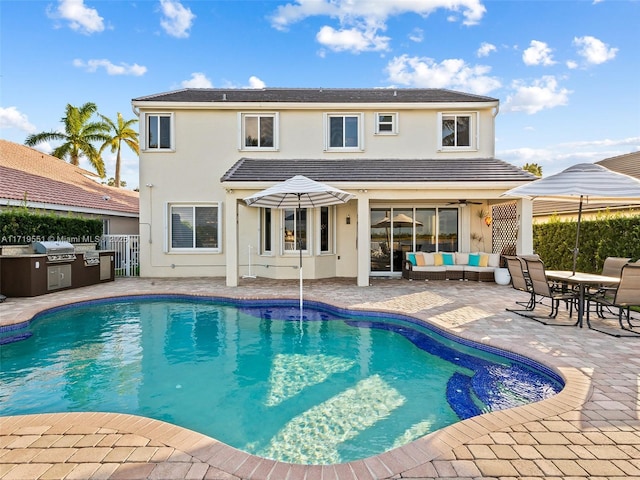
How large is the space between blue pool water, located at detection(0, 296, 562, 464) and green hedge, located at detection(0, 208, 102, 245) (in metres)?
5.21

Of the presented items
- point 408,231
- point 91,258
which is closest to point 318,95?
point 408,231

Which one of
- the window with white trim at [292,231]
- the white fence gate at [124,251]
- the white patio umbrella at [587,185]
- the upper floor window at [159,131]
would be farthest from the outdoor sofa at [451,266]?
the white fence gate at [124,251]

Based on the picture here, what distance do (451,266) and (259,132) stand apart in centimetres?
1055

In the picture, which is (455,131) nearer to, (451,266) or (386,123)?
(386,123)

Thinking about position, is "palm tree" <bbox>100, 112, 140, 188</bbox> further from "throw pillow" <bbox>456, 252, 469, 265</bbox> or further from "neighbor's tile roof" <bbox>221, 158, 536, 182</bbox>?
"throw pillow" <bbox>456, 252, 469, 265</bbox>

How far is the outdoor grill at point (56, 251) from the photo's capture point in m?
12.0

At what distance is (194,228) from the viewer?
51.9 feet

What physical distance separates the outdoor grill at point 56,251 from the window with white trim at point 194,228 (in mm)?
3799

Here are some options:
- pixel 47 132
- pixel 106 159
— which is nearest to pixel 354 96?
pixel 47 132

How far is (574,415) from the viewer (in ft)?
12.9

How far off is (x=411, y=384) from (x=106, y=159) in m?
43.0

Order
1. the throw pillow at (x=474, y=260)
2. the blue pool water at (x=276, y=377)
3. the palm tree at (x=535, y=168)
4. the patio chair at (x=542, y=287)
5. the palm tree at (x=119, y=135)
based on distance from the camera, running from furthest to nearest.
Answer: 1. the palm tree at (x=535, y=168)
2. the palm tree at (x=119, y=135)
3. the throw pillow at (x=474, y=260)
4. the patio chair at (x=542, y=287)
5. the blue pool water at (x=276, y=377)

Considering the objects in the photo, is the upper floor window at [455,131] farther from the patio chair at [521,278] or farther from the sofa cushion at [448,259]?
the patio chair at [521,278]

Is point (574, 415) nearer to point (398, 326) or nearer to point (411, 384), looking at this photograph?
point (411, 384)
